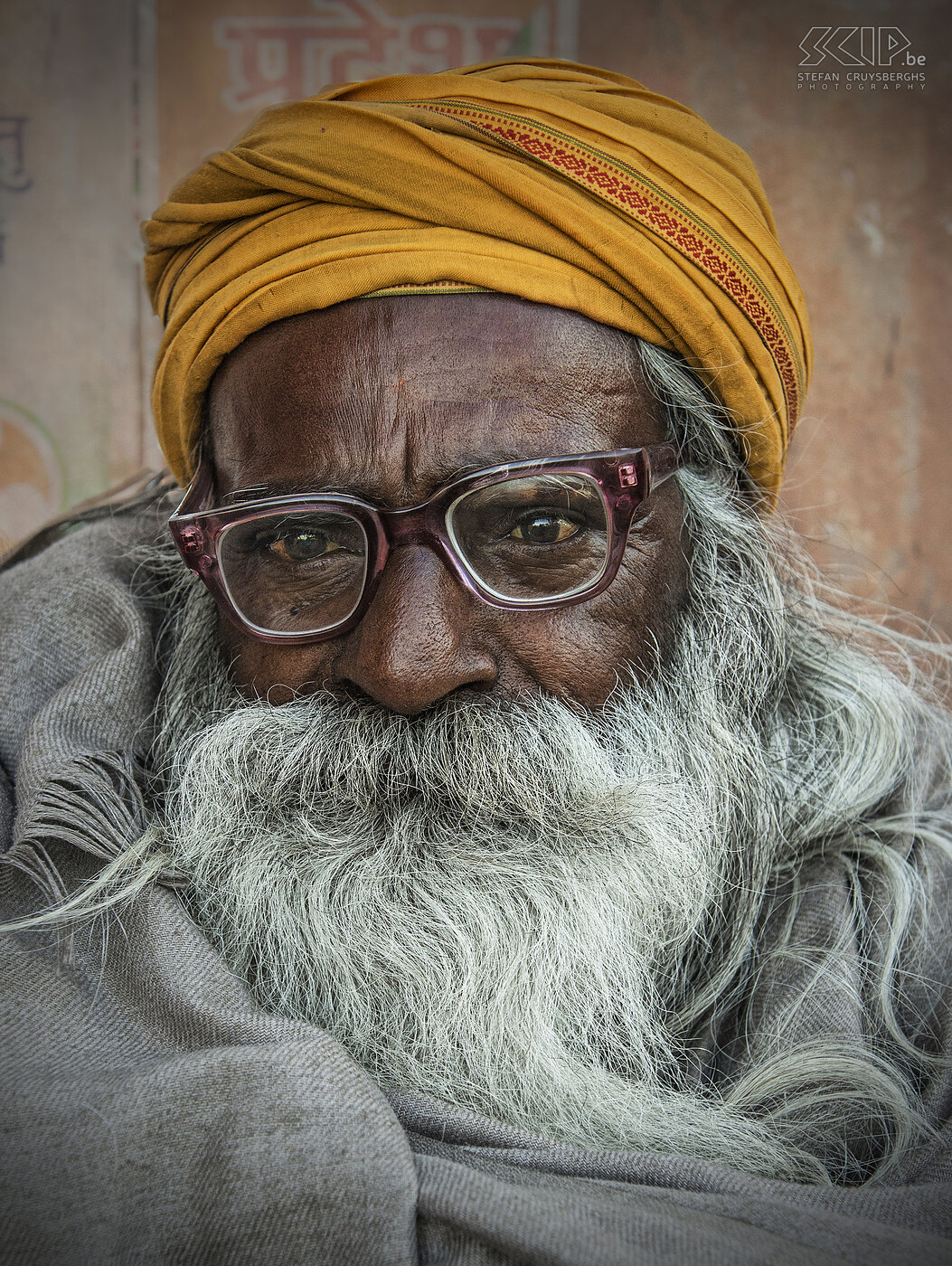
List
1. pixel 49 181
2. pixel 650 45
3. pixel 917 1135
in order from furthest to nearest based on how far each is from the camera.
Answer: pixel 49 181, pixel 650 45, pixel 917 1135

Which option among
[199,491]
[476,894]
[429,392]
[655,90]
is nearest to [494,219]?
[429,392]

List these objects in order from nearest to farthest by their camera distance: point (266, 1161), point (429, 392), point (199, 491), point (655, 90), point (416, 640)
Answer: point (266, 1161)
point (416, 640)
point (429, 392)
point (199, 491)
point (655, 90)

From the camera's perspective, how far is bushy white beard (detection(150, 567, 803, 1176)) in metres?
1.25

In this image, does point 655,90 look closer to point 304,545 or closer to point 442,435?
point 442,435

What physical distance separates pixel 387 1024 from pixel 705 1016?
54cm

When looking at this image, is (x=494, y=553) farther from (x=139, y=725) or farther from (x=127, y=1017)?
(x=127, y=1017)

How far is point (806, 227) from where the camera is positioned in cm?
251

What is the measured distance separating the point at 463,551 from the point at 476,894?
49 cm

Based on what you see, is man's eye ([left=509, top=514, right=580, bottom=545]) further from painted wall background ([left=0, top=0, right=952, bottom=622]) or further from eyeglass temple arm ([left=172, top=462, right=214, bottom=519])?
painted wall background ([left=0, top=0, right=952, bottom=622])

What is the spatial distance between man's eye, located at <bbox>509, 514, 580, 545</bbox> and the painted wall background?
1.45 m

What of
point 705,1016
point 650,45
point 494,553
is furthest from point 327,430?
point 650,45

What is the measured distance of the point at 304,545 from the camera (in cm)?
144

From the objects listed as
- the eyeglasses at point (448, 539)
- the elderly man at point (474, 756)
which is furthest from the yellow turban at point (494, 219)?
the eyeglasses at point (448, 539)

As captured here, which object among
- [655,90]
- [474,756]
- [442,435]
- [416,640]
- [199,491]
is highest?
[655,90]
